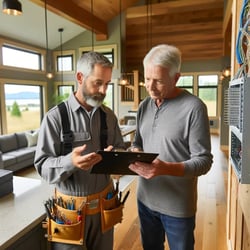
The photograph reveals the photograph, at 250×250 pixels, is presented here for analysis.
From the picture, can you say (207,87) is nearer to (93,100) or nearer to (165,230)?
(165,230)

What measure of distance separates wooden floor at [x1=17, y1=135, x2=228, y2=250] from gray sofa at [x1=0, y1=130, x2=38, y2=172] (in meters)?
2.74

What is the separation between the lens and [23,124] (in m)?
8.71

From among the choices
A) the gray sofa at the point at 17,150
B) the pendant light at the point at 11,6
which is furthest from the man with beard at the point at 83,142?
the gray sofa at the point at 17,150

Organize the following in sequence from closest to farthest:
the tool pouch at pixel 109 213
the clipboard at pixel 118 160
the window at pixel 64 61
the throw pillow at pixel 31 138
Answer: the clipboard at pixel 118 160
the tool pouch at pixel 109 213
the throw pillow at pixel 31 138
the window at pixel 64 61

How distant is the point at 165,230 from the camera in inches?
58.0

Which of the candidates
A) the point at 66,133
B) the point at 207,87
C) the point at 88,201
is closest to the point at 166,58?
the point at 66,133

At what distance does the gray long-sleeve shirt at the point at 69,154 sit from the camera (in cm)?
122

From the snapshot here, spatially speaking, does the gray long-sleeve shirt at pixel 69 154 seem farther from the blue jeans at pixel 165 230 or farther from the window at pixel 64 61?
the window at pixel 64 61

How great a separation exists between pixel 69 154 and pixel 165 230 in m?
0.77

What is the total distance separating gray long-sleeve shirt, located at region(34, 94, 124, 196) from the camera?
48.0 inches

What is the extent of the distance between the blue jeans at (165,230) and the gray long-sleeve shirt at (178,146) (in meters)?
0.05

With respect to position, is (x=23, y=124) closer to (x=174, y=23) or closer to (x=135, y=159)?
(x=174, y=23)

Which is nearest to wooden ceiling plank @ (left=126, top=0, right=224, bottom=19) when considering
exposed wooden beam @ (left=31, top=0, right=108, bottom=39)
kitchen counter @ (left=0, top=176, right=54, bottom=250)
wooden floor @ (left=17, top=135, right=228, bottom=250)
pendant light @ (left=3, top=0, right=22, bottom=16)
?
exposed wooden beam @ (left=31, top=0, right=108, bottom=39)

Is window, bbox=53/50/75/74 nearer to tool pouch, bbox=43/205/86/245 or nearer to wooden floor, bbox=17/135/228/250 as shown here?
wooden floor, bbox=17/135/228/250
